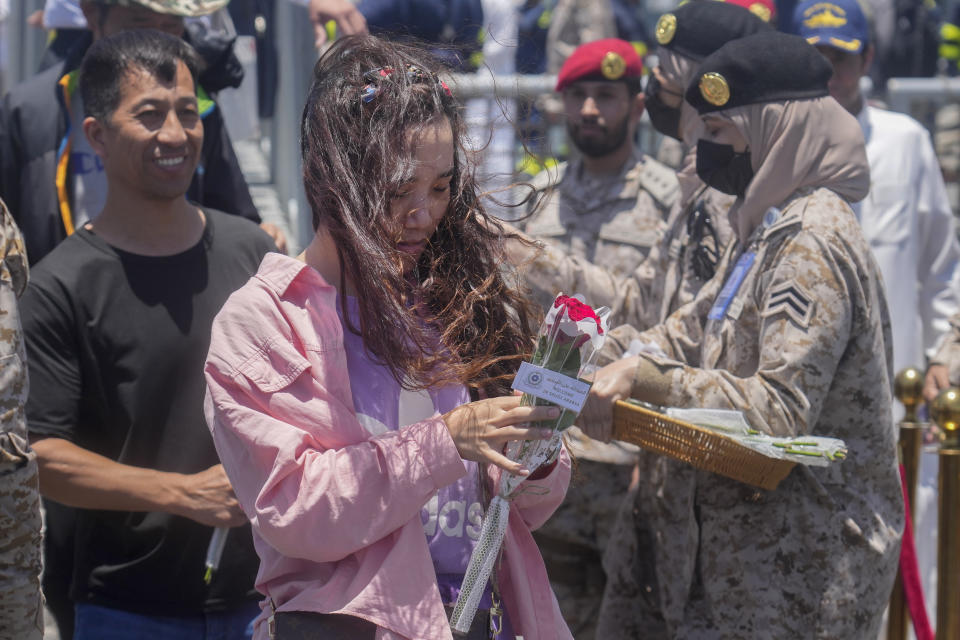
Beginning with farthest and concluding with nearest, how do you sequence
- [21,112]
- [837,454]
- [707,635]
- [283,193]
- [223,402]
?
[283,193] < [21,112] < [707,635] < [837,454] < [223,402]

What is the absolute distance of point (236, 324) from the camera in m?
2.02

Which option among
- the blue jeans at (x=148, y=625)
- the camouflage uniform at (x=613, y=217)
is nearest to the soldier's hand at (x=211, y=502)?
the blue jeans at (x=148, y=625)

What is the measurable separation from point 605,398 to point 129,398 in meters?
1.17

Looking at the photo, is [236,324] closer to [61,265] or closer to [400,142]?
[400,142]

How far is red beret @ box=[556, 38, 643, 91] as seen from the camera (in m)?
4.97

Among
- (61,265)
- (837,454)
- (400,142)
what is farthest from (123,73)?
(837,454)

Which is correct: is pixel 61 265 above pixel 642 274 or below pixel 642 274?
above

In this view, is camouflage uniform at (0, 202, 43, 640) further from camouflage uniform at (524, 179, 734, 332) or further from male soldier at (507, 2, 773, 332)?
camouflage uniform at (524, 179, 734, 332)

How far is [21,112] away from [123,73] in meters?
0.82

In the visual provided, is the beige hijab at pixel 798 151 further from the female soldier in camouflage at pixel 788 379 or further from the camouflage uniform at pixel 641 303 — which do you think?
the camouflage uniform at pixel 641 303

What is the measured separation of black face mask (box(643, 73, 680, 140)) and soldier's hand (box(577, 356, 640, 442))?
4.69 ft

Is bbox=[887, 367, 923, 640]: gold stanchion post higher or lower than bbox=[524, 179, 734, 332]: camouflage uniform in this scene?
lower

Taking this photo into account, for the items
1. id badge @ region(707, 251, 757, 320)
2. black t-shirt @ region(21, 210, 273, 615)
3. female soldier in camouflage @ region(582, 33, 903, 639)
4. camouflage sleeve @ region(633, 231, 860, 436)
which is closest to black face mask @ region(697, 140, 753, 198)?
female soldier in camouflage @ region(582, 33, 903, 639)

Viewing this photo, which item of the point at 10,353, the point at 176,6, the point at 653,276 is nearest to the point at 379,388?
the point at 10,353
